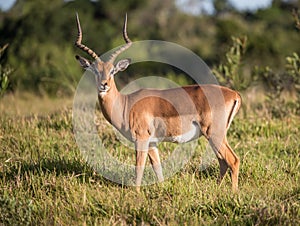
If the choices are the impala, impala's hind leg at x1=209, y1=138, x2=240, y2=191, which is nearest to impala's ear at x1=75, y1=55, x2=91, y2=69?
the impala

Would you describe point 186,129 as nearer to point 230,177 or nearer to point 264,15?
point 230,177

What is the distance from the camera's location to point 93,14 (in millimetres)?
35969

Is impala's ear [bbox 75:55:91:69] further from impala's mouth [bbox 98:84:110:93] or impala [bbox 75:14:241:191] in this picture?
impala's mouth [bbox 98:84:110:93]

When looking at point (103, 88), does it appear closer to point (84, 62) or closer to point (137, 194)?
point (84, 62)

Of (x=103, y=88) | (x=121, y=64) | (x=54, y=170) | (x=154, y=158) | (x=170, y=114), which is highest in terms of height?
(x=121, y=64)

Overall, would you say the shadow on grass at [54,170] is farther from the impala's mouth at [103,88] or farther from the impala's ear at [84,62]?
the impala's ear at [84,62]

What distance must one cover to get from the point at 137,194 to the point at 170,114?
134cm

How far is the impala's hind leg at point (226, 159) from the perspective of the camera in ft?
18.9

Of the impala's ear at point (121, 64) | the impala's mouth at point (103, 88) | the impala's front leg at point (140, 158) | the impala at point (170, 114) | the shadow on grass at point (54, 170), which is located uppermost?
the impala's ear at point (121, 64)

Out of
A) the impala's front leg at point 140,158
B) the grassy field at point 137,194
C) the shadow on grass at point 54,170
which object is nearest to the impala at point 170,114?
the impala's front leg at point 140,158

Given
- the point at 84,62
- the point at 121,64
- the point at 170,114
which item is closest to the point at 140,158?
the point at 170,114

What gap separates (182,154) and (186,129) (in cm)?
100

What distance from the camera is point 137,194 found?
5.07 meters

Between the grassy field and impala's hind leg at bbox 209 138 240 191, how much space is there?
4.6 inches
